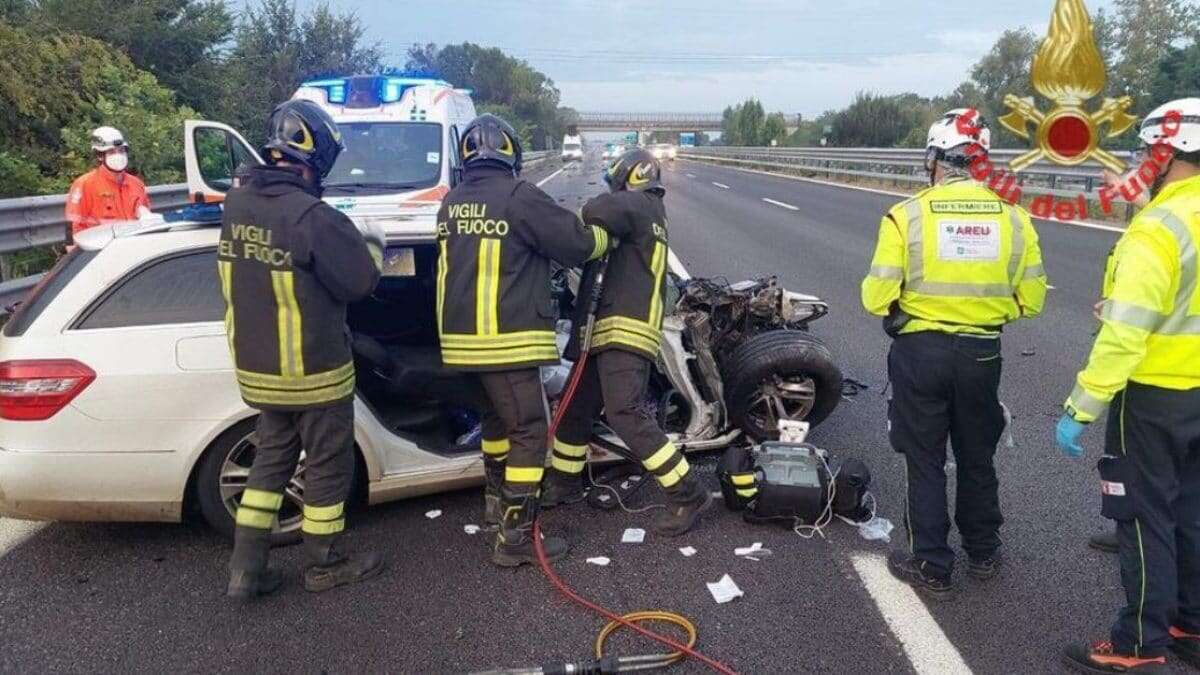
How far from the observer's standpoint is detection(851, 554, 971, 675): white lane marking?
117 inches

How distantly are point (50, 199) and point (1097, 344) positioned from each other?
7.62m

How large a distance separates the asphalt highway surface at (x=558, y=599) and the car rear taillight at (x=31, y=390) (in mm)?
738

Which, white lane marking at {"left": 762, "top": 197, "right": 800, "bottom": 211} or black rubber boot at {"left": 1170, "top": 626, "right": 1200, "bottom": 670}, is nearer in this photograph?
black rubber boot at {"left": 1170, "top": 626, "right": 1200, "bottom": 670}

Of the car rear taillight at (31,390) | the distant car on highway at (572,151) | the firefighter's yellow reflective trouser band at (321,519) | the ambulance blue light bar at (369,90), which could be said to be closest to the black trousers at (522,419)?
the firefighter's yellow reflective trouser band at (321,519)

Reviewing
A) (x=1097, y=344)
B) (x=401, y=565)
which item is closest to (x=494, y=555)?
(x=401, y=565)

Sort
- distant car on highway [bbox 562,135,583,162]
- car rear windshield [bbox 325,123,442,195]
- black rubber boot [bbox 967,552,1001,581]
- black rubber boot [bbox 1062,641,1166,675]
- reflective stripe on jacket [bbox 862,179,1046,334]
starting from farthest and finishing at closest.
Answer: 1. distant car on highway [bbox 562,135,583,162]
2. car rear windshield [bbox 325,123,442,195]
3. black rubber boot [bbox 967,552,1001,581]
4. reflective stripe on jacket [bbox 862,179,1046,334]
5. black rubber boot [bbox 1062,641,1166,675]

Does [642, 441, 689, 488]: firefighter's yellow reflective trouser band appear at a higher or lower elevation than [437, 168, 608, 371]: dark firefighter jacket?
lower

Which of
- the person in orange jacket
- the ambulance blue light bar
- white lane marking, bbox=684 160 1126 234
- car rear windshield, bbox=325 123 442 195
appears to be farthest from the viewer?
white lane marking, bbox=684 160 1126 234

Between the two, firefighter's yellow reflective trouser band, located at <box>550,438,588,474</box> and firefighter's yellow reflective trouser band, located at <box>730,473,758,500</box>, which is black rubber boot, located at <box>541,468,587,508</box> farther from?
firefighter's yellow reflective trouser band, located at <box>730,473,758,500</box>

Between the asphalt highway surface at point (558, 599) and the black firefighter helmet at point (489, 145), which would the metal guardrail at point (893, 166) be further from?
the black firefighter helmet at point (489, 145)

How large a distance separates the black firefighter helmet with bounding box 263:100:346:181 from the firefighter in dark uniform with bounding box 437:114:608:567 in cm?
57

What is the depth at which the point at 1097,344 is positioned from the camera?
8.81 ft

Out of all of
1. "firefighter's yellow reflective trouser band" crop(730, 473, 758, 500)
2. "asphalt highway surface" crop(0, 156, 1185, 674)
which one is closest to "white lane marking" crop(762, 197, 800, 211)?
"asphalt highway surface" crop(0, 156, 1185, 674)

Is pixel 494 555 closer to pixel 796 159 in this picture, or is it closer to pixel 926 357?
pixel 926 357
